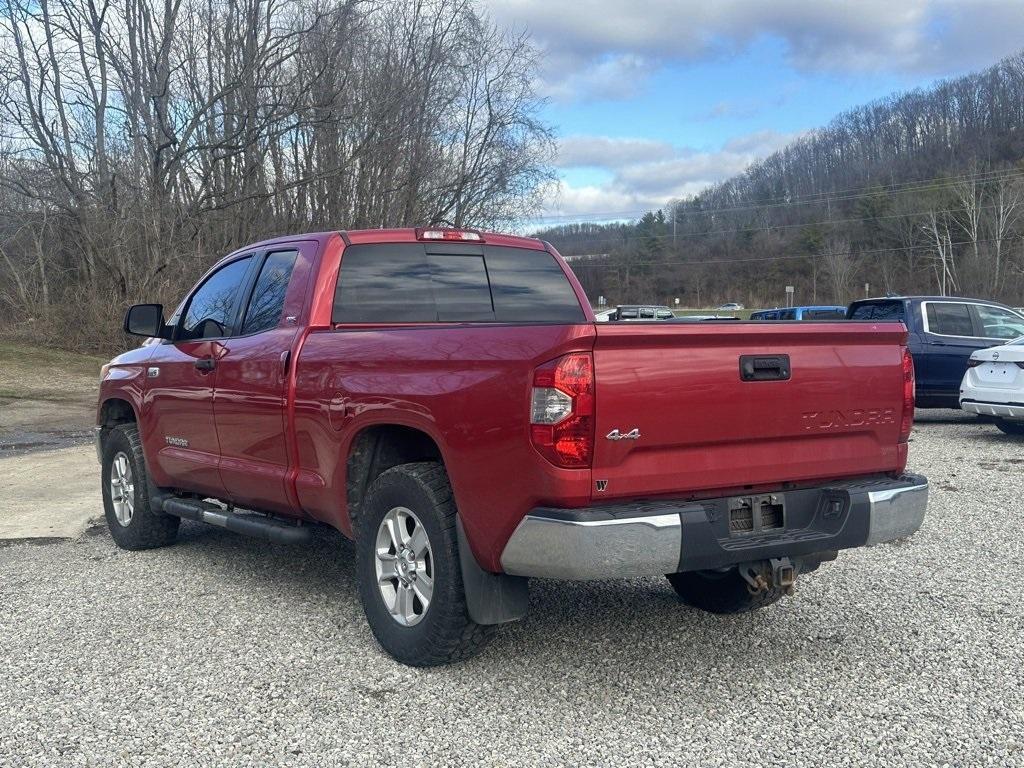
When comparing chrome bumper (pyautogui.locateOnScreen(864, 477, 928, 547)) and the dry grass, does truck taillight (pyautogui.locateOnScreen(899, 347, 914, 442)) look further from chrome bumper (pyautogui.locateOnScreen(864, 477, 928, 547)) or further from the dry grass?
the dry grass

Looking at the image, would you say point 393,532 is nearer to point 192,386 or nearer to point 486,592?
point 486,592

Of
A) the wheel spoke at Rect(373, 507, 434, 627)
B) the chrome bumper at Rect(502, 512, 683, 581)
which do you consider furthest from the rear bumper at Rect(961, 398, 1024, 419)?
the wheel spoke at Rect(373, 507, 434, 627)

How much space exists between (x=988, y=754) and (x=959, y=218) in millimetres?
90589

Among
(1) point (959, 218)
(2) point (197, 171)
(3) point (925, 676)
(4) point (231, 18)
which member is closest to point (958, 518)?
(3) point (925, 676)

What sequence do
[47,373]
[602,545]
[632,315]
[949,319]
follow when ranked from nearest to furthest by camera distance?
[602,545] → [632,315] → [949,319] → [47,373]

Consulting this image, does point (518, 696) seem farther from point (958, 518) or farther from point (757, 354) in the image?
point (958, 518)

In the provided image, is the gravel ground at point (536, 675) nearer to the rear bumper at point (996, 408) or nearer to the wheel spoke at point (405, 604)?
the wheel spoke at point (405, 604)

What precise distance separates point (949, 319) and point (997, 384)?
2.47m

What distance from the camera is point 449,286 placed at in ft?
18.0

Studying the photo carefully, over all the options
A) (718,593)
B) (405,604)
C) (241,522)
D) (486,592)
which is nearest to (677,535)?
(486,592)

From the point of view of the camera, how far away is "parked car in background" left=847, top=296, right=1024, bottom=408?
518 inches

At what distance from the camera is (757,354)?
3.79 m

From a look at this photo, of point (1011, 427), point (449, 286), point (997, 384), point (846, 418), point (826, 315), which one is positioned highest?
point (449, 286)

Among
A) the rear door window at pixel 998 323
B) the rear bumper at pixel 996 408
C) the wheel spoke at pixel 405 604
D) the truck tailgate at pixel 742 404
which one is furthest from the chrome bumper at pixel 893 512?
the rear door window at pixel 998 323
